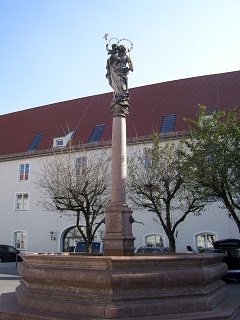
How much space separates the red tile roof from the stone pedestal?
717 inches

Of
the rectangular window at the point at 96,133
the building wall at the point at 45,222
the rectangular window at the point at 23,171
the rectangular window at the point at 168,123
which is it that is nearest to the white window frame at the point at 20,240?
the building wall at the point at 45,222

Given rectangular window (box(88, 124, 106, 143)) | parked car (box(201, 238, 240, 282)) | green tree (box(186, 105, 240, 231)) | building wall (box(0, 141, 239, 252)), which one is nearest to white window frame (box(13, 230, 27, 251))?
building wall (box(0, 141, 239, 252))

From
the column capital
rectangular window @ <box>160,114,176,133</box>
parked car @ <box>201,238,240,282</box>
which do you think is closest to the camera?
the column capital

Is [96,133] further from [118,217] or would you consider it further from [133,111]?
[118,217]

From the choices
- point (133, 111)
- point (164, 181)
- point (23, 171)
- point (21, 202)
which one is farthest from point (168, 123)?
point (21, 202)

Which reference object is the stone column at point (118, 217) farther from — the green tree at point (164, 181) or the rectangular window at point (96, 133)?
the rectangular window at point (96, 133)

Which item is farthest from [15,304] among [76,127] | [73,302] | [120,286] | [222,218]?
[76,127]

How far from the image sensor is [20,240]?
29047 mm

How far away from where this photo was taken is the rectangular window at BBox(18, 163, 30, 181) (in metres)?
29.9

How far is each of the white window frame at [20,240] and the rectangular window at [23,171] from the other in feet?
14.2

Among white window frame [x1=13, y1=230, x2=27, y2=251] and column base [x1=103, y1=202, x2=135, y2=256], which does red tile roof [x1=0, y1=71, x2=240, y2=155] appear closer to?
white window frame [x1=13, y1=230, x2=27, y2=251]

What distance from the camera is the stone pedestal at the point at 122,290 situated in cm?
621

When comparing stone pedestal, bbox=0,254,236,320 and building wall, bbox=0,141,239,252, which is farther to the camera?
building wall, bbox=0,141,239,252

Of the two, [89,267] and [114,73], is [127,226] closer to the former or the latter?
[89,267]
